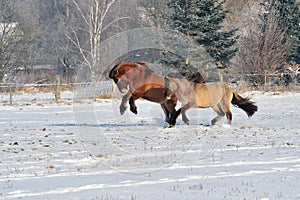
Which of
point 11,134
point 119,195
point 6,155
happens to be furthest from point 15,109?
point 119,195

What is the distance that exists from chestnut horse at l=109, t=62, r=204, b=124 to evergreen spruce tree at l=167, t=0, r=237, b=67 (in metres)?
18.2

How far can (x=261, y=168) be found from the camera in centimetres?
712

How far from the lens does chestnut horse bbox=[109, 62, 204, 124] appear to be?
12.0 meters

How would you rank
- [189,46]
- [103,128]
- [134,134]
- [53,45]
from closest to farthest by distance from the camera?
[134,134], [103,128], [189,46], [53,45]

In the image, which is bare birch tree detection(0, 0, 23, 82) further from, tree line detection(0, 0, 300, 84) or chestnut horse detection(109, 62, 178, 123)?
chestnut horse detection(109, 62, 178, 123)

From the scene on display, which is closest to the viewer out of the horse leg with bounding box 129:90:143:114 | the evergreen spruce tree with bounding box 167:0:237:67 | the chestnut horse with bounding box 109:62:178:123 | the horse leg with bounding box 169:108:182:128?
the horse leg with bounding box 129:90:143:114

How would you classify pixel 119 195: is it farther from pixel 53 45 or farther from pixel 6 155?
pixel 53 45

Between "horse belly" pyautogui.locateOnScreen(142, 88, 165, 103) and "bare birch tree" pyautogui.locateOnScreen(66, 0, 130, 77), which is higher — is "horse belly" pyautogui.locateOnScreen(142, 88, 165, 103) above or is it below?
below

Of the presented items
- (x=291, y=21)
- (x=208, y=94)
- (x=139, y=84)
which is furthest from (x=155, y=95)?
(x=291, y=21)

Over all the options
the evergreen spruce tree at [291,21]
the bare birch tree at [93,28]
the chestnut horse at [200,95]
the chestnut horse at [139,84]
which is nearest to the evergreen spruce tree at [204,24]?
the bare birch tree at [93,28]

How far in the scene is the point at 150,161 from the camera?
7859mm

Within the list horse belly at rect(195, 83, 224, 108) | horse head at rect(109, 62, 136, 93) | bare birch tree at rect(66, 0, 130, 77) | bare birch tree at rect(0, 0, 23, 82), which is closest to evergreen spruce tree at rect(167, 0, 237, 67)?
bare birch tree at rect(66, 0, 130, 77)

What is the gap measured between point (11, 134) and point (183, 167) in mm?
6226

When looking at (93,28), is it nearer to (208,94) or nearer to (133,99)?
(208,94)
